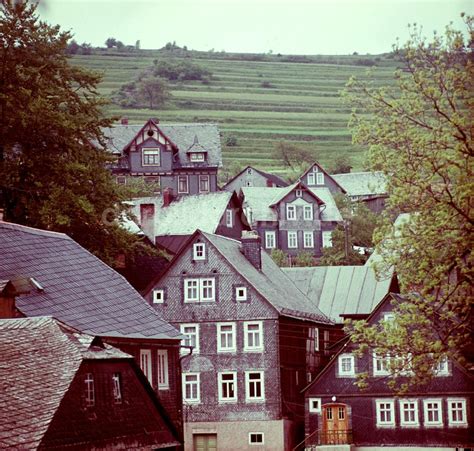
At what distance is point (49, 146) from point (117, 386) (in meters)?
26.2

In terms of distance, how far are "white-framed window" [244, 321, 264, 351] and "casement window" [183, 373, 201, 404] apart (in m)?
2.53

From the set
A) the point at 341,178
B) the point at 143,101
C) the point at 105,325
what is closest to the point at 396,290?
the point at 105,325

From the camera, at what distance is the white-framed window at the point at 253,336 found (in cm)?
6338

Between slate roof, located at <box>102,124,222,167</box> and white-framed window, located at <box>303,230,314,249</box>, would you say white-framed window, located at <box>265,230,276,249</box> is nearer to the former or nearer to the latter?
white-framed window, located at <box>303,230,314,249</box>

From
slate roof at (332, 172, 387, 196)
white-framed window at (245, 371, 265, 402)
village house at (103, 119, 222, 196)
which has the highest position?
slate roof at (332, 172, 387, 196)

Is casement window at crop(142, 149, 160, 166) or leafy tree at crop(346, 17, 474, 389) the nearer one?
leafy tree at crop(346, 17, 474, 389)

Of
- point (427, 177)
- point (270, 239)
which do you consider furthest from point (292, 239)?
point (427, 177)

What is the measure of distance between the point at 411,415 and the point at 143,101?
134 meters

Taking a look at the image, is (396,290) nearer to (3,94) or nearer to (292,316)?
(292,316)

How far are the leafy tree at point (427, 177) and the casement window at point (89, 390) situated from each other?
9186 millimetres

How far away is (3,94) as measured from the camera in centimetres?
5341

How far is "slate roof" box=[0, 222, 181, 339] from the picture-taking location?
123ft

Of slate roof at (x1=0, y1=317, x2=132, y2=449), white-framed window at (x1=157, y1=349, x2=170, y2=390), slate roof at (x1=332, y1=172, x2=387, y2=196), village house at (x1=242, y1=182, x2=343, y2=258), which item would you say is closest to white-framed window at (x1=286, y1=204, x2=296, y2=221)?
village house at (x1=242, y1=182, x2=343, y2=258)

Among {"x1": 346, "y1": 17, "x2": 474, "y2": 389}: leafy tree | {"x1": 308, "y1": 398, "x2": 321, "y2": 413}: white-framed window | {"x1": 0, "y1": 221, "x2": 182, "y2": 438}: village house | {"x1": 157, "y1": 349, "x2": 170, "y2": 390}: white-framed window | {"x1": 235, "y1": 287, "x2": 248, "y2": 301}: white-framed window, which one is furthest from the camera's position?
{"x1": 308, "y1": 398, "x2": 321, "y2": 413}: white-framed window
